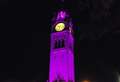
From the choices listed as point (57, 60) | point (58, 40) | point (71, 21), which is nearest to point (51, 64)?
point (57, 60)

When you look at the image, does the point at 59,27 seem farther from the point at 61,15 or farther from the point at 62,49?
the point at 62,49

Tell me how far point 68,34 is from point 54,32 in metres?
3.76

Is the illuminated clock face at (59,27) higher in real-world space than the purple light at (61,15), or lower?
lower

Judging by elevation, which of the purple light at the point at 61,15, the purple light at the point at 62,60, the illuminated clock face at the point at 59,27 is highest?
the purple light at the point at 61,15

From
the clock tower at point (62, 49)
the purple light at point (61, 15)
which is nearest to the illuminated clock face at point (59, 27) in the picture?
the clock tower at point (62, 49)

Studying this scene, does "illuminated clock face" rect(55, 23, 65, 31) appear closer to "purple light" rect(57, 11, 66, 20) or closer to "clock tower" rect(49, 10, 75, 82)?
"clock tower" rect(49, 10, 75, 82)

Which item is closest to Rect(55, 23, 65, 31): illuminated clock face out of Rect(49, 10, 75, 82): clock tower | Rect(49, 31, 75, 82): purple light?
Rect(49, 10, 75, 82): clock tower

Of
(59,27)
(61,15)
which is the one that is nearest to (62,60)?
(59,27)

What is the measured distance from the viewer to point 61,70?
2547 inches

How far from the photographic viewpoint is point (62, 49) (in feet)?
219

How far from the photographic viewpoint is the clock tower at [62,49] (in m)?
64.0

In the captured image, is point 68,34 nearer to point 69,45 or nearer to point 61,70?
point 69,45

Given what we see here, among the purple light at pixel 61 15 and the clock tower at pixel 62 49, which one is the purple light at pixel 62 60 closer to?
the clock tower at pixel 62 49

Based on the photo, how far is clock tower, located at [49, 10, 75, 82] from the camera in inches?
2518
